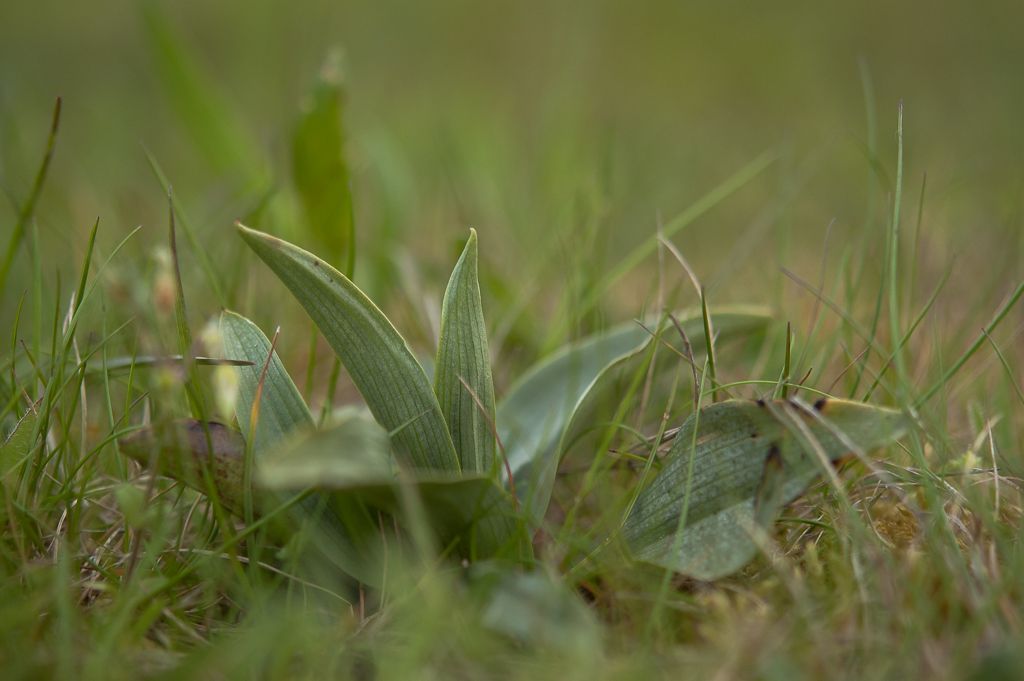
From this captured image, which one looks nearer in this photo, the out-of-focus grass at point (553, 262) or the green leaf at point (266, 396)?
the out-of-focus grass at point (553, 262)

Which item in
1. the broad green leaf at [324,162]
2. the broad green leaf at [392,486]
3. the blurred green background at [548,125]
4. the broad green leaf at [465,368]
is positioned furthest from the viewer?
the blurred green background at [548,125]

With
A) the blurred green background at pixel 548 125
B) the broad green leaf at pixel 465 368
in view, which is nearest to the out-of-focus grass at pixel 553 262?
the blurred green background at pixel 548 125

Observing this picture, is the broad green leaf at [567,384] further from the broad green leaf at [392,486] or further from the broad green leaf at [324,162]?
the broad green leaf at [324,162]

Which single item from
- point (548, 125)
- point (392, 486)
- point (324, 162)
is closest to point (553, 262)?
point (324, 162)

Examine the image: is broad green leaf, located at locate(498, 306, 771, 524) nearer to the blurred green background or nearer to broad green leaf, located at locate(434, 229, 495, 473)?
broad green leaf, located at locate(434, 229, 495, 473)

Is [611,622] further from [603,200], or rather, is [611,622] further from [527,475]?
[603,200]

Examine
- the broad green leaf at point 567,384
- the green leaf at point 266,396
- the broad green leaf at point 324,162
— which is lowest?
the broad green leaf at point 567,384

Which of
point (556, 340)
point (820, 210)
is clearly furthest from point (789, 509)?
point (820, 210)
